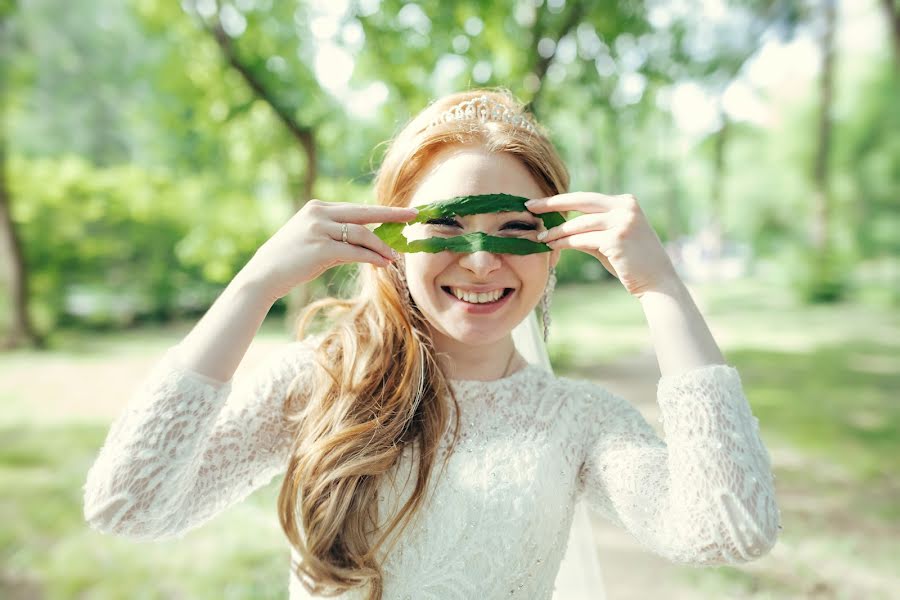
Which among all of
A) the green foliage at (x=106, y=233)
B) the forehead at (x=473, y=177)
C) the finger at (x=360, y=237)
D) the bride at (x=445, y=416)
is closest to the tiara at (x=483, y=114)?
the bride at (x=445, y=416)

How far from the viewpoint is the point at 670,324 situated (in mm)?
1473

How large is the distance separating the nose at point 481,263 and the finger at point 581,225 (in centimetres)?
15

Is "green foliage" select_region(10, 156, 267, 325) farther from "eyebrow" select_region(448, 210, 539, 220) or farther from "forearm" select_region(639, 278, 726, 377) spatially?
"forearm" select_region(639, 278, 726, 377)

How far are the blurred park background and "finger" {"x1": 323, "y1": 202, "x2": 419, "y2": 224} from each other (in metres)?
0.69

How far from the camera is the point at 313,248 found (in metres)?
1.49

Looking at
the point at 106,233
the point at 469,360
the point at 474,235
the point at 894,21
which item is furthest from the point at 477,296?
the point at 106,233

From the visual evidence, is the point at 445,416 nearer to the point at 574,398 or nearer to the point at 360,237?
the point at 574,398

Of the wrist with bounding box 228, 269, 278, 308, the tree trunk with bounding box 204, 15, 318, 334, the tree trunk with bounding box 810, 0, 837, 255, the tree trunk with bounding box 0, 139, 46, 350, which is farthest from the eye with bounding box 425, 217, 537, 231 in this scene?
the tree trunk with bounding box 810, 0, 837, 255

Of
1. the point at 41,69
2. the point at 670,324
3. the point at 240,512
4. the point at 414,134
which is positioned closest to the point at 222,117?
the point at 240,512

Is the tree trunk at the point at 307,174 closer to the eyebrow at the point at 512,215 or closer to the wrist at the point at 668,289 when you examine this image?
the eyebrow at the point at 512,215

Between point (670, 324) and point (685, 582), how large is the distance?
3231 millimetres

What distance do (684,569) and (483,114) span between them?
3633 mm

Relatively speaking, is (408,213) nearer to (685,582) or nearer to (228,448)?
(228,448)

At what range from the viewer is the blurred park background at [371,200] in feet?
14.7
